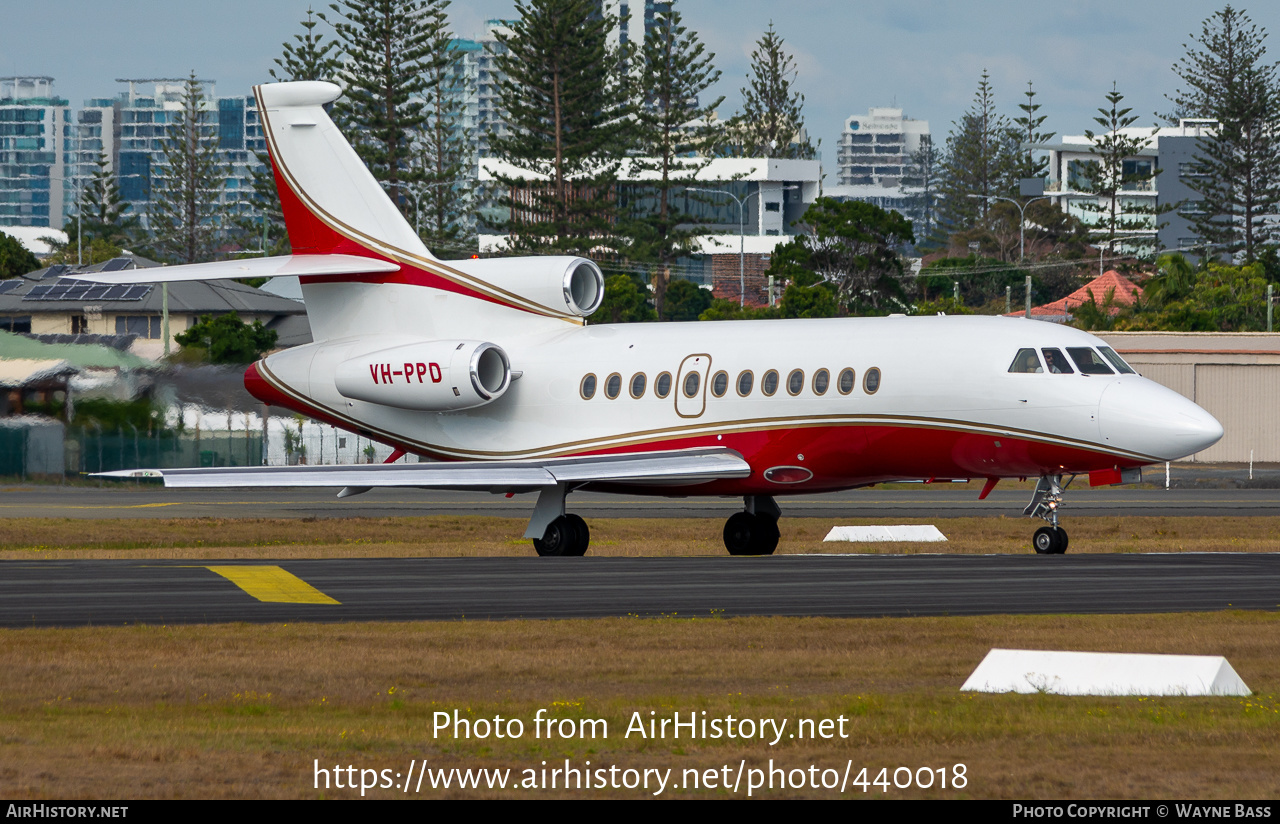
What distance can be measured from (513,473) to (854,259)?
7558 cm

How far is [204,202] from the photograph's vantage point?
454 feet

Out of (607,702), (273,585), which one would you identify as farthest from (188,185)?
(607,702)

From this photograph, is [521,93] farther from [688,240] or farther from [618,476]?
[618,476]

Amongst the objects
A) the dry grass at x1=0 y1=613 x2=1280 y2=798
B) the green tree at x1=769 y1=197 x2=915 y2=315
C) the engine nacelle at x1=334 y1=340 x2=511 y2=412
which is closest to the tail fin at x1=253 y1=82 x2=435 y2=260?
the engine nacelle at x1=334 y1=340 x2=511 y2=412

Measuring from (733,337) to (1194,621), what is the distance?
42.0 feet

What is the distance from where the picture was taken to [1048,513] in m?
26.2

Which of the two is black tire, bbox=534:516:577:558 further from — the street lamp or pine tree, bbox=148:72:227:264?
pine tree, bbox=148:72:227:264

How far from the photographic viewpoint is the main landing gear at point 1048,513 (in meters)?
25.9

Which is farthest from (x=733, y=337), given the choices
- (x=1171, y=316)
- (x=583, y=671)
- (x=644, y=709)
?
(x=1171, y=316)

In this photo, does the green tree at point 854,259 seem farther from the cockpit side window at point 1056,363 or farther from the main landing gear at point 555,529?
the cockpit side window at point 1056,363

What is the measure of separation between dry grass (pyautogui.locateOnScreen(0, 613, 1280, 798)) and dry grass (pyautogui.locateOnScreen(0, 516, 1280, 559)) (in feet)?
43.4

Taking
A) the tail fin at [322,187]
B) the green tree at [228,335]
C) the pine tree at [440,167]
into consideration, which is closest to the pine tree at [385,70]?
the pine tree at [440,167]

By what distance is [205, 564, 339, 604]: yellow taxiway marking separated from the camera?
1998 cm

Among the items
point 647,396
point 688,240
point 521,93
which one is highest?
point 521,93
